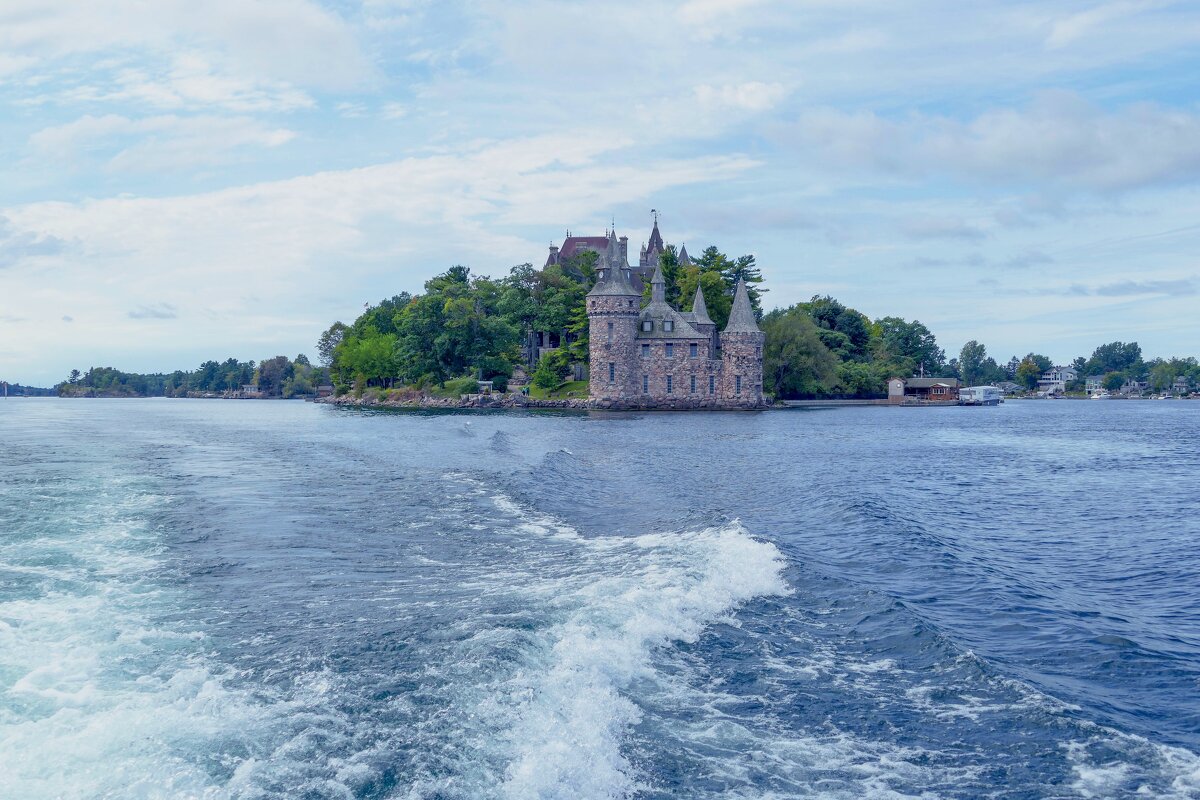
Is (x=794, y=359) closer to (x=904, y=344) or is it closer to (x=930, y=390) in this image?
(x=930, y=390)

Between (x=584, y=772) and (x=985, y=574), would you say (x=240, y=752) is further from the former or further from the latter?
(x=985, y=574)

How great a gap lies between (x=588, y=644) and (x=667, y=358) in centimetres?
7803

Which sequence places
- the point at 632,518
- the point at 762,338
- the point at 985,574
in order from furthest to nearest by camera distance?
1. the point at 762,338
2. the point at 632,518
3. the point at 985,574

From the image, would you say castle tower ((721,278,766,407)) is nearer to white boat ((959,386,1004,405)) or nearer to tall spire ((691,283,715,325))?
tall spire ((691,283,715,325))

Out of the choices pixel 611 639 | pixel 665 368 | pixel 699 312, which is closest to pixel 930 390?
pixel 699 312

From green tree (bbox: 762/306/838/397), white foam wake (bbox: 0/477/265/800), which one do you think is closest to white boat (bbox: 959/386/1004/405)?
green tree (bbox: 762/306/838/397)

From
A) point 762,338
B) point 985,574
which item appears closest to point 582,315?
point 762,338

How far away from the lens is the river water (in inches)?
312

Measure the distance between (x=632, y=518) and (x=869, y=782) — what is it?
46.2ft

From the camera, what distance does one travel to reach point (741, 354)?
289 ft

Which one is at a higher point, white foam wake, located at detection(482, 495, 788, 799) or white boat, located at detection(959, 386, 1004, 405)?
white boat, located at detection(959, 386, 1004, 405)

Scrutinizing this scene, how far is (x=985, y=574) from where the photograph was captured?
15.9 metres

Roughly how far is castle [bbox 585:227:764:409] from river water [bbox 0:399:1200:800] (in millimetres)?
60728

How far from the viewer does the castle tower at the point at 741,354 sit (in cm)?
8806
